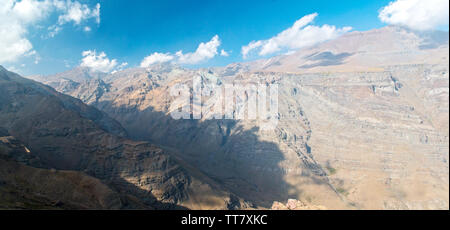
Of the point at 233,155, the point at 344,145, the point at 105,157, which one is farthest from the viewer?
the point at 233,155

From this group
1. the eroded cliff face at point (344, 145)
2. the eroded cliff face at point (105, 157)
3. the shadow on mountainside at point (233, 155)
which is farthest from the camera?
the shadow on mountainside at point (233, 155)

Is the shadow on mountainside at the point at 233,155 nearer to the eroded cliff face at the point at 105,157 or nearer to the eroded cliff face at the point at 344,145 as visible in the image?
the eroded cliff face at the point at 344,145

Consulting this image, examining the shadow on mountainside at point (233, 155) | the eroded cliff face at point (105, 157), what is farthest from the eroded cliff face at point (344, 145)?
the eroded cliff face at point (105, 157)

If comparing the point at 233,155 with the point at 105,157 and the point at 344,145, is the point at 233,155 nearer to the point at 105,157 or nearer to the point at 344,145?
the point at 344,145

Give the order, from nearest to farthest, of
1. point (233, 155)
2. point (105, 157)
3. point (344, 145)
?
point (105, 157) < point (344, 145) < point (233, 155)

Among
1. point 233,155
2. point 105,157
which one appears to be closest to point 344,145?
point 233,155

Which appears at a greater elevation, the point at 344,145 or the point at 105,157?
the point at 105,157
